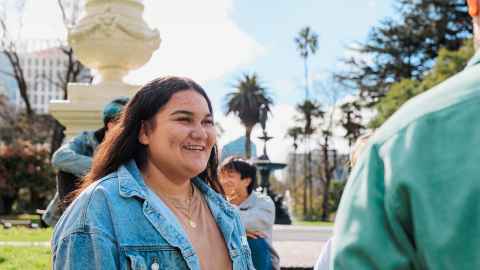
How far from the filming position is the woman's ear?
8.03 feet

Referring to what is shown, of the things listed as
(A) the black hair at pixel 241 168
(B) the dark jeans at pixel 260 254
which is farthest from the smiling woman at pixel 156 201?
(A) the black hair at pixel 241 168

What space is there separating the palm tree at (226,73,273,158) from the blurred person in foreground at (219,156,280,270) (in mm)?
48900

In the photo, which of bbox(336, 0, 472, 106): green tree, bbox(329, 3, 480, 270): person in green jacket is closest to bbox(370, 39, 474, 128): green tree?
bbox(336, 0, 472, 106): green tree

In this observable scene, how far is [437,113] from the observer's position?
0.88 metres

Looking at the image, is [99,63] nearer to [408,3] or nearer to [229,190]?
[229,190]

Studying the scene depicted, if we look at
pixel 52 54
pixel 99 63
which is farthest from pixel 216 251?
pixel 52 54

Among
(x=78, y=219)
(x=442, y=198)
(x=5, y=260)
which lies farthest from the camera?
(x=5, y=260)

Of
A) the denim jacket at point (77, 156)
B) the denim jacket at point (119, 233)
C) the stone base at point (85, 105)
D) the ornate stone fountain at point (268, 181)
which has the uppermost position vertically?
the stone base at point (85, 105)

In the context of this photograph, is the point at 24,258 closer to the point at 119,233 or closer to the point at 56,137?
the point at 119,233

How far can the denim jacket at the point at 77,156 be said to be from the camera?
416 centimetres

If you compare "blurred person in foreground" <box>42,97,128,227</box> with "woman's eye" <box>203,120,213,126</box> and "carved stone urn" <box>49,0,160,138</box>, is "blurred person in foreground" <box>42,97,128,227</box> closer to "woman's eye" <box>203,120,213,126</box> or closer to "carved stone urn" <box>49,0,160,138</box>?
"woman's eye" <box>203,120,213,126</box>

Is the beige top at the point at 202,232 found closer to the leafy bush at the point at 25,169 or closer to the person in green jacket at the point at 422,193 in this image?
the person in green jacket at the point at 422,193

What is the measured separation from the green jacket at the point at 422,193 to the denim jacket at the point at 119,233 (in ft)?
4.08

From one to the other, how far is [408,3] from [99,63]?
34941mm
